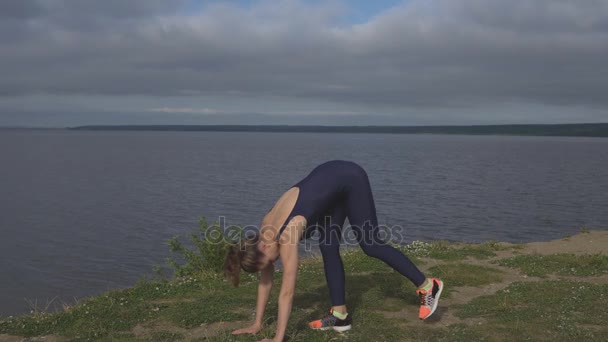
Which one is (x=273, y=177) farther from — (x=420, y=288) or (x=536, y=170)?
(x=420, y=288)

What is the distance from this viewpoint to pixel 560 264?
436 inches

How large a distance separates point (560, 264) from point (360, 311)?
5.26m

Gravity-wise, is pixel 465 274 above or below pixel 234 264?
below

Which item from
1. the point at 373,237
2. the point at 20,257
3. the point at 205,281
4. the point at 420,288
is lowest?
the point at 20,257

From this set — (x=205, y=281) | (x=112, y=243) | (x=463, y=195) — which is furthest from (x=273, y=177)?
(x=205, y=281)

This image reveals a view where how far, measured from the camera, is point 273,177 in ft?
162

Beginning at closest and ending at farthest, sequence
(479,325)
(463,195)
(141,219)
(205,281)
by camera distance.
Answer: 1. (479,325)
2. (205,281)
3. (141,219)
4. (463,195)

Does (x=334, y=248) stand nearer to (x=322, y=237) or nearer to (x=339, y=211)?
(x=322, y=237)

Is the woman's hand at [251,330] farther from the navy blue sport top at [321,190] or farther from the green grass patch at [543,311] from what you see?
the green grass patch at [543,311]

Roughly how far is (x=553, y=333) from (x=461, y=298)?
203cm

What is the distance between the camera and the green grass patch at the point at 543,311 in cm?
685

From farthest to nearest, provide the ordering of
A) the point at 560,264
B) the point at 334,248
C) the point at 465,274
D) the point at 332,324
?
1. the point at 560,264
2. the point at 465,274
3. the point at 332,324
4. the point at 334,248

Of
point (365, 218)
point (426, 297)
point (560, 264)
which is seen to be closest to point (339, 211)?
point (365, 218)

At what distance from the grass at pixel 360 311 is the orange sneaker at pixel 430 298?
246 mm
